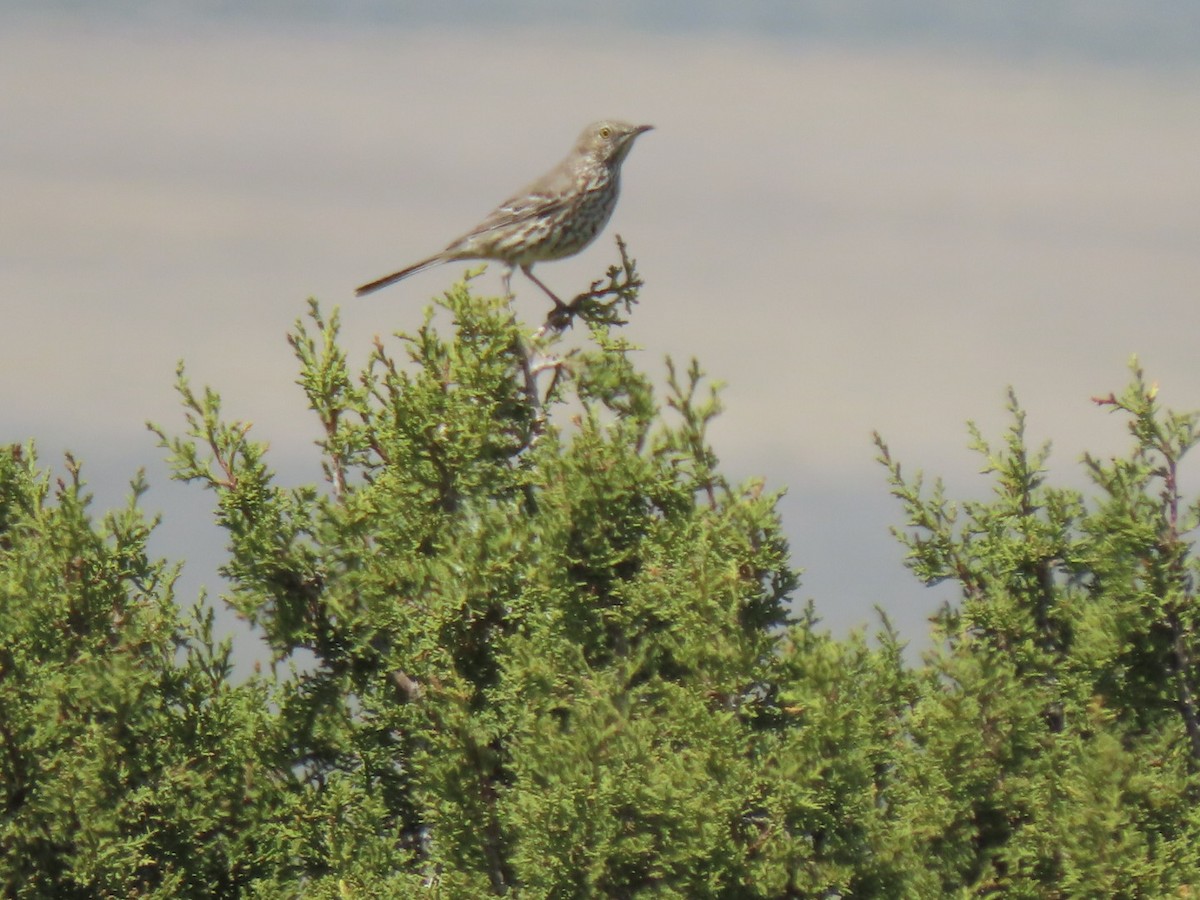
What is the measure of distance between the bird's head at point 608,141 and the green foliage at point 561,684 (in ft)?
29.6

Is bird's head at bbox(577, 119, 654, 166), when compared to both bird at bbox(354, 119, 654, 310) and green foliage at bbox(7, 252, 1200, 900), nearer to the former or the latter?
bird at bbox(354, 119, 654, 310)

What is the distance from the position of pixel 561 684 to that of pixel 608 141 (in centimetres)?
1247

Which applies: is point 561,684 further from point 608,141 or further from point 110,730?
point 608,141

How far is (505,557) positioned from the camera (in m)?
9.58

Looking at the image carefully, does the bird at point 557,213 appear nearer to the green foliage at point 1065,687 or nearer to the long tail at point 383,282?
the long tail at point 383,282

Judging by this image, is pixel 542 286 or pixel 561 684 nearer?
pixel 561 684

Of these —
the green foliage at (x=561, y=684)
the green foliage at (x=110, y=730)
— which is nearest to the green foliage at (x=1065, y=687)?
the green foliage at (x=561, y=684)

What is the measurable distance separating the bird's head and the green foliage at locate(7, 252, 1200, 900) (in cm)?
902

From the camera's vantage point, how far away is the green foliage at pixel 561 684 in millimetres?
8859

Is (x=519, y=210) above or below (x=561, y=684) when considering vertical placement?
above

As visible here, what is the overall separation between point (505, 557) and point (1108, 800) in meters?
4.08

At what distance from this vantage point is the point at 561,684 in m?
8.91

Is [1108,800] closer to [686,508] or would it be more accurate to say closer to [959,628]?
[959,628]

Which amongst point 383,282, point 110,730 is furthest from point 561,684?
point 383,282
